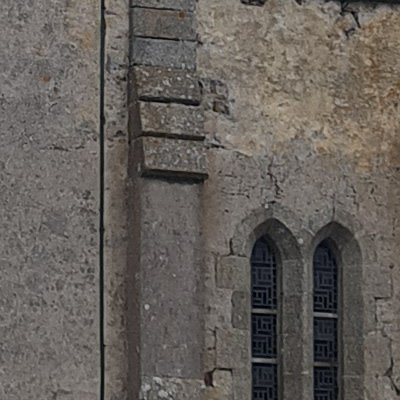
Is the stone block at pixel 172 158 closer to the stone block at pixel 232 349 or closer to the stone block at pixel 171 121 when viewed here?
the stone block at pixel 171 121

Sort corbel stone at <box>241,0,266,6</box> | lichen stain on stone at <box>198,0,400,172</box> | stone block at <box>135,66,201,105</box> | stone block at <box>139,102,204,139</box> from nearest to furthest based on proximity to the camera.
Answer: stone block at <box>139,102,204,139</box>, stone block at <box>135,66,201,105</box>, lichen stain on stone at <box>198,0,400,172</box>, corbel stone at <box>241,0,266,6</box>

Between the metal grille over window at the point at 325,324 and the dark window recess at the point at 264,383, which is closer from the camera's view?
the dark window recess at the point at 264,383

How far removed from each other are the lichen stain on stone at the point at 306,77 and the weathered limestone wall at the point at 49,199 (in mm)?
1010

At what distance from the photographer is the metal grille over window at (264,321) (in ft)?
59.0

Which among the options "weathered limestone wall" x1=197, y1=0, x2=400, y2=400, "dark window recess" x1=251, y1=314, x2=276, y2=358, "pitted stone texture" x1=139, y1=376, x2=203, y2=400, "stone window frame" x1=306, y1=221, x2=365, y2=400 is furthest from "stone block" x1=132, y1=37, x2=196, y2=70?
"pitted stone texture" x1=139, y1=376, x2=203, y2=400

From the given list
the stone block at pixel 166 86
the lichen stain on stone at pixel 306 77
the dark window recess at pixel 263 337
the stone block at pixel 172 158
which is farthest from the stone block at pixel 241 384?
the stone block at pixel 166 86

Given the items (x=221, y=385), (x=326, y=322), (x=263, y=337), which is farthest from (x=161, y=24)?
(x=221, y=385)

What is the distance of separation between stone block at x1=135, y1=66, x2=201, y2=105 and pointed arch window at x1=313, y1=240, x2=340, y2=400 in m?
1.52

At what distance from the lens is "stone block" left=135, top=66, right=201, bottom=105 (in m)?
17.8

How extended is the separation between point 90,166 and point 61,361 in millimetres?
1446

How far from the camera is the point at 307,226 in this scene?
59.6 feet

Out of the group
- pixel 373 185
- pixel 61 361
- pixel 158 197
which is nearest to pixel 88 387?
pixel 61 361

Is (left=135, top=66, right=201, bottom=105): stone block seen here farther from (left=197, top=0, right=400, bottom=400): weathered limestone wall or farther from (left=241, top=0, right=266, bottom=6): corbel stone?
(left=241, top=0, right=266, bottom=6): corbel stone

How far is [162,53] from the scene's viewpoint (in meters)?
18.0
